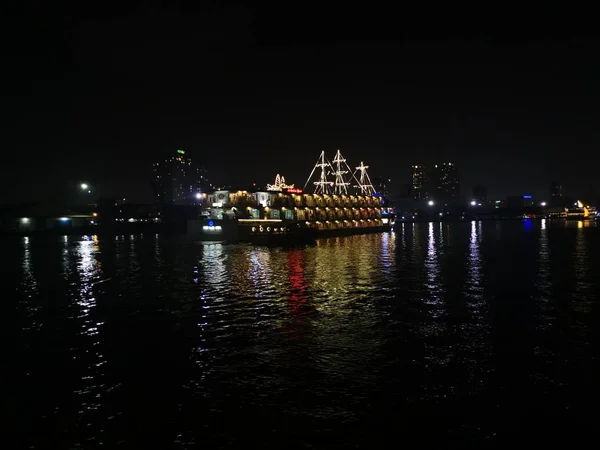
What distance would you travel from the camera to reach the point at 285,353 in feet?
55.9

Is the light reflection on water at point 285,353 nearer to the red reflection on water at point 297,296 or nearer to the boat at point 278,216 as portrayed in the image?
the red reflection on water at point 297,296

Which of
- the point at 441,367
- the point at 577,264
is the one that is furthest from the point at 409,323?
the point at 577,264

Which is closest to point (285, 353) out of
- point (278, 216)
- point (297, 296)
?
point (297, 296)

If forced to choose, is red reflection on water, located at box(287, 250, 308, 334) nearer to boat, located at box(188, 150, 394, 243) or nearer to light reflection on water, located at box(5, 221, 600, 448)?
light reflection on water, located at box(5, 221, 600, 448)

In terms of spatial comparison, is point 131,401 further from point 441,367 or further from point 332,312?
point 332,312

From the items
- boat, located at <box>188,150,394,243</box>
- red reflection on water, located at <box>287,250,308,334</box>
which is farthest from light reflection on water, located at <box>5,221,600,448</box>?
boat, located at <box>188,150,394,243</box>

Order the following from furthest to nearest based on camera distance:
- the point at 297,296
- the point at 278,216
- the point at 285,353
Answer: the point at 278,216 < the point at 297,296 < the point at 285,353

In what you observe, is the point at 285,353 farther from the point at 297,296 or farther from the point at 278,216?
the point at 278,216

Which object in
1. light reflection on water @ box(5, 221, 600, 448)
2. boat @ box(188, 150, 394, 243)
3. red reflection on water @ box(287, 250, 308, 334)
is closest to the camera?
light reflection on water @ box(5, 221, 600, 448)

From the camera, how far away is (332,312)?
78.9 feet

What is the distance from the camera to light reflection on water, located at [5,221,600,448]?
11797mm

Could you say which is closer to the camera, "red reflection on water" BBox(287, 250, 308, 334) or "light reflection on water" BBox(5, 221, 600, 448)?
"light reflection on water" BBox(5, 221, 600, 448)

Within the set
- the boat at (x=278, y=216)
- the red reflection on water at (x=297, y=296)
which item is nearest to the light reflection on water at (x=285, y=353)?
the red reflection on water at (x=297, y=296)

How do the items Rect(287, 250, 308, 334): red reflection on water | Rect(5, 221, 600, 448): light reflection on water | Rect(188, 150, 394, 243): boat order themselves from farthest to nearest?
Rect(188, 150, 394, 243): boat, Rect(287, 250, 308, 334): red reflection on water, Rect(5, 221, 600, 448): light reflection on water
